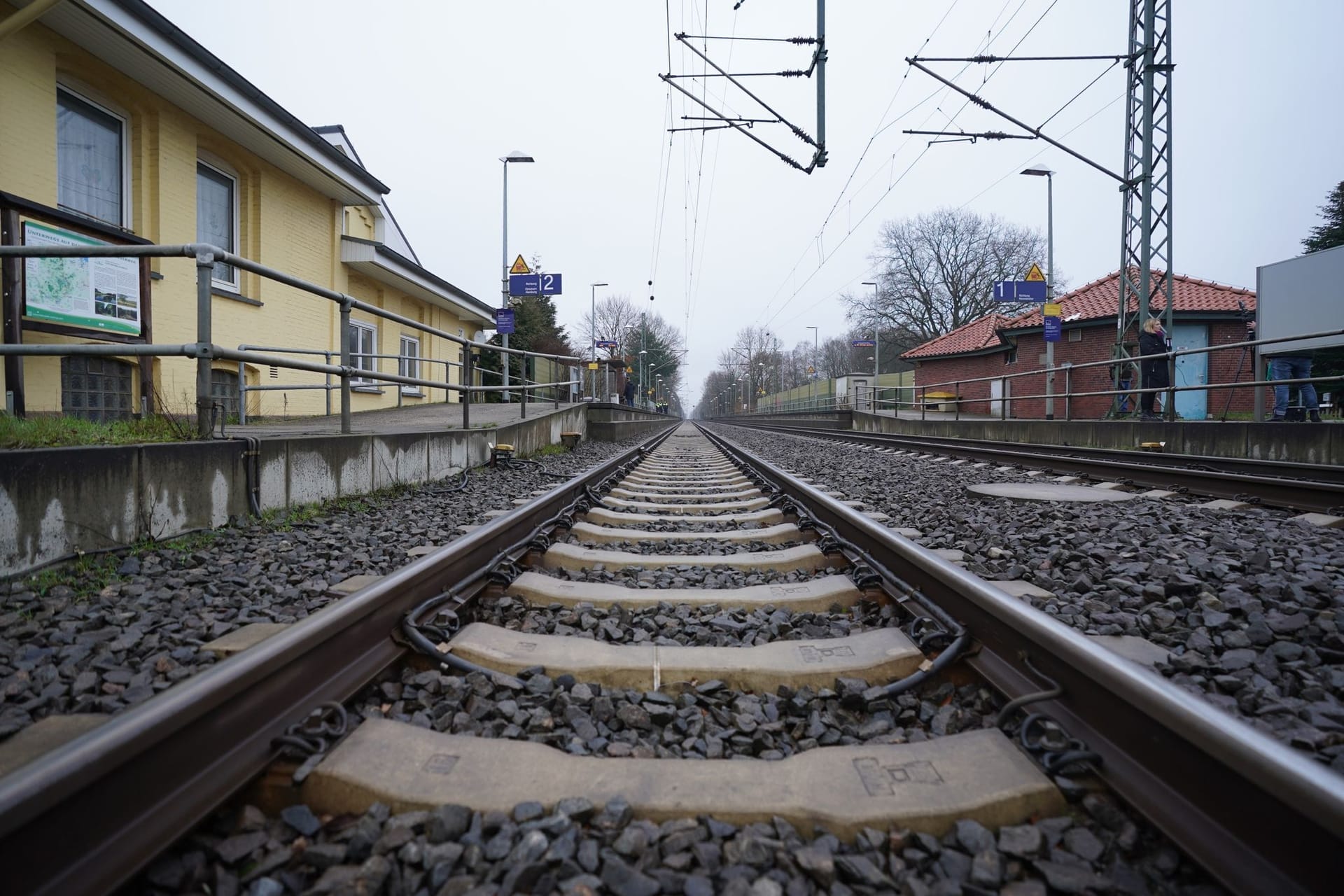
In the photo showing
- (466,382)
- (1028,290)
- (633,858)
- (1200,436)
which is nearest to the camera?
(633,858)

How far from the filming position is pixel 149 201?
9.28 metres

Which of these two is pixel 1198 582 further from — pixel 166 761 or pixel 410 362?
pixel 410 362

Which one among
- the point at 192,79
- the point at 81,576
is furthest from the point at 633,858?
the point at 192,79

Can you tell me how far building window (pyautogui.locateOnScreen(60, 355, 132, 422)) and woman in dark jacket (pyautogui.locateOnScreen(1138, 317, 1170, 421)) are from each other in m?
15.5

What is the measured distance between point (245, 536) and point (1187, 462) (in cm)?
890

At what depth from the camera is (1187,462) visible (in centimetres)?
735

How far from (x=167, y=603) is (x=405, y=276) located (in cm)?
1532

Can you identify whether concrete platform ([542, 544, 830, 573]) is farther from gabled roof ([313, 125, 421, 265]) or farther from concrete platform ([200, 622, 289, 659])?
→ gabled roof ([313, 125, 421, 265])

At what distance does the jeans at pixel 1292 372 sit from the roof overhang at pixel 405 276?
1697cm

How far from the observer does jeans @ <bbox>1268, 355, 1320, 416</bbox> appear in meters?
10.4

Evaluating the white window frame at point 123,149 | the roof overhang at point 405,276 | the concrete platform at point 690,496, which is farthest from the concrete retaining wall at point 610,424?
the concrete platform at point 690,496

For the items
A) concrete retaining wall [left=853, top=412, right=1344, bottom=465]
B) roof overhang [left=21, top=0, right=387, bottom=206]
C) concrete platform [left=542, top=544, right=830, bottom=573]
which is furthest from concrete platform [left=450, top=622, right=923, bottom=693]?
roof overhang [left=21, top=0, right=387, bottom=206]

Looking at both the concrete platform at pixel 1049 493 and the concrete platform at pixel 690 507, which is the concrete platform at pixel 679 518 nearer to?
the concrete platform at pixel 690 507

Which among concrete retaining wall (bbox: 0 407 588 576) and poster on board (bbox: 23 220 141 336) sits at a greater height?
poster on board (bbox: 23 220 141 336)
